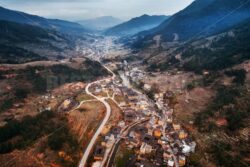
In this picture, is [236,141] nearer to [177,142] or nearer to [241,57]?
[177,142]

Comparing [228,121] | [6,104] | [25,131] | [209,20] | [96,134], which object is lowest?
[96,134]

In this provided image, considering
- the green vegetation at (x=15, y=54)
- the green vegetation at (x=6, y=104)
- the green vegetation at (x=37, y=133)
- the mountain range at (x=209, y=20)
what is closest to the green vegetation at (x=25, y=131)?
the green vegetation at (x=37, y=133)

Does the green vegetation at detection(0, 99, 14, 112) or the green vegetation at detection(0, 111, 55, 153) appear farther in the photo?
the green vegetation at detection(0, 99, 14, 112)

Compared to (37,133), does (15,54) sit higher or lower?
higher

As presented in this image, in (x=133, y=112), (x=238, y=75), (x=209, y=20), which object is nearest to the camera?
(x=133, y=112)

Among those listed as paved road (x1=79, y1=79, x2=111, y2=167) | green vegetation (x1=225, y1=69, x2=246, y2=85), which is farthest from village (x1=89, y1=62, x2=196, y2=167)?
green vegetation (x1=225, y1=69, x2=246, y2=85)

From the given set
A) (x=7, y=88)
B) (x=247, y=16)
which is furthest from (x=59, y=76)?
(x=247, y=16)

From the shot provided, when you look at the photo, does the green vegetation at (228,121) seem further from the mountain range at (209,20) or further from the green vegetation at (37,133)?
the mountain range at (209,20)

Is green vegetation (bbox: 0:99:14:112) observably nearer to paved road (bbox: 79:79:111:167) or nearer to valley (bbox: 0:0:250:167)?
valley (bbox: 0:0:250:167)

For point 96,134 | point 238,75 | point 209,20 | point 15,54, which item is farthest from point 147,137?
point 209,20

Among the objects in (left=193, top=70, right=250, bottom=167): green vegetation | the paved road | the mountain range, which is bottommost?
the paved road

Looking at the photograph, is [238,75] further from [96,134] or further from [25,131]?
[25,131]
